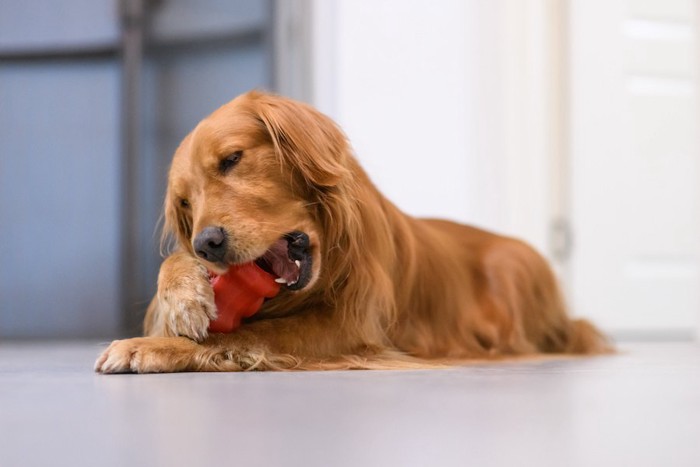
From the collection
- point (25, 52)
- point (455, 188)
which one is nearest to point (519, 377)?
point (455, 188)

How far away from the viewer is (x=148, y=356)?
1582 millimetres

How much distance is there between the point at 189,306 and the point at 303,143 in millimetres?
402

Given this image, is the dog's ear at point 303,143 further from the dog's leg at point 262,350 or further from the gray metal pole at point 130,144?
the gray metal pole at point 130,144

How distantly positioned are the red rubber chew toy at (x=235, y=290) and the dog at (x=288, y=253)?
20mm

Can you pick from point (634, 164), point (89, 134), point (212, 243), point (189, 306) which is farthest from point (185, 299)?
point (634, 164)

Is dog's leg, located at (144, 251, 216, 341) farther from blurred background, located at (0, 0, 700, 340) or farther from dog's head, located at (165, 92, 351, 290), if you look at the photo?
blurred background, located at (0, 0, 700, 340)

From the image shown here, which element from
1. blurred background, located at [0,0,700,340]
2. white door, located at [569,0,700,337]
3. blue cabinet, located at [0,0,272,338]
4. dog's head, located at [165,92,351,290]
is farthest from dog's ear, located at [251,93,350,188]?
white door, located at [569,0,700,337]

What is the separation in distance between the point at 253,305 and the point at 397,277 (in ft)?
1.35

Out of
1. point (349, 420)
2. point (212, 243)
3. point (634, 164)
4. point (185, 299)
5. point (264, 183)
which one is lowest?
point (349, 420)

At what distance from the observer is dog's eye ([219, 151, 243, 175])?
1.72 metres

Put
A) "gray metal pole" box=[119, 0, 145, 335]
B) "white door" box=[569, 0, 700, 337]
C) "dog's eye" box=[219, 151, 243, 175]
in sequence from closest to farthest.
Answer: "dog's eye" box=[219, 151, 243, 175] < "gray metal pole" box=[119, 0, 145, 335] < "white door" box=[569, 0, 700, 337]

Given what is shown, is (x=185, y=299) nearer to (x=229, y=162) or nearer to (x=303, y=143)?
(x=229, y=162)

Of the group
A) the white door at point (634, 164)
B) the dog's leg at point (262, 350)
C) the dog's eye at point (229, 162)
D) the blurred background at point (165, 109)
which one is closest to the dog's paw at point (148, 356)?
the dog's leg at point (262, 350)

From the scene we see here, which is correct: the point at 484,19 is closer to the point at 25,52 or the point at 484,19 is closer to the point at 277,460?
the point at 25,52
